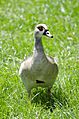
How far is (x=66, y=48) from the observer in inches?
279

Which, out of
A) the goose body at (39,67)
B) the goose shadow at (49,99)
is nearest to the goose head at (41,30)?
the goose body at (39,67)

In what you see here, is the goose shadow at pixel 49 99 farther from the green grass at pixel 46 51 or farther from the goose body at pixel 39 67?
the goose body at pixel 39 67

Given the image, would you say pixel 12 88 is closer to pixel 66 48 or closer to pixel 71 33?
pixel 66 48

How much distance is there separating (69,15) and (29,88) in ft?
11.7

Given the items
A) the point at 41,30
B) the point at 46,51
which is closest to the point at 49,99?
the point at 41,30

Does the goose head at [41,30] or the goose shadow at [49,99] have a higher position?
the goose head at [41,30]

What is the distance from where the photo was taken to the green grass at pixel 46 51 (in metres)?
5.18

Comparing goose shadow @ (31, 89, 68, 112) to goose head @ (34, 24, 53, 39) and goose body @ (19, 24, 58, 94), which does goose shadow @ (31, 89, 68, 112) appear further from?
goose head @ (34, 24, 53, 39)

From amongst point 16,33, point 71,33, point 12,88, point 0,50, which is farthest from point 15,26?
point 12,88

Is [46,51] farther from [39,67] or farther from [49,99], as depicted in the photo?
[39,67]

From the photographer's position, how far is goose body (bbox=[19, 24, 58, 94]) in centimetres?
510

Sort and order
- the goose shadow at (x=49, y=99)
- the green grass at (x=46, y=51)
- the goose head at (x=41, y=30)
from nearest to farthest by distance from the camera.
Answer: the goose head at (x=41, y=30) → the green grass at (x=46, y=51) → the goose shadow at (x=49, y=99)

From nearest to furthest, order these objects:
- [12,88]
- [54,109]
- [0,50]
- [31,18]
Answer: [54,109], [12,88], [0,50], [31,18]

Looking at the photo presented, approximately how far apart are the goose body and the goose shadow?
23cm
